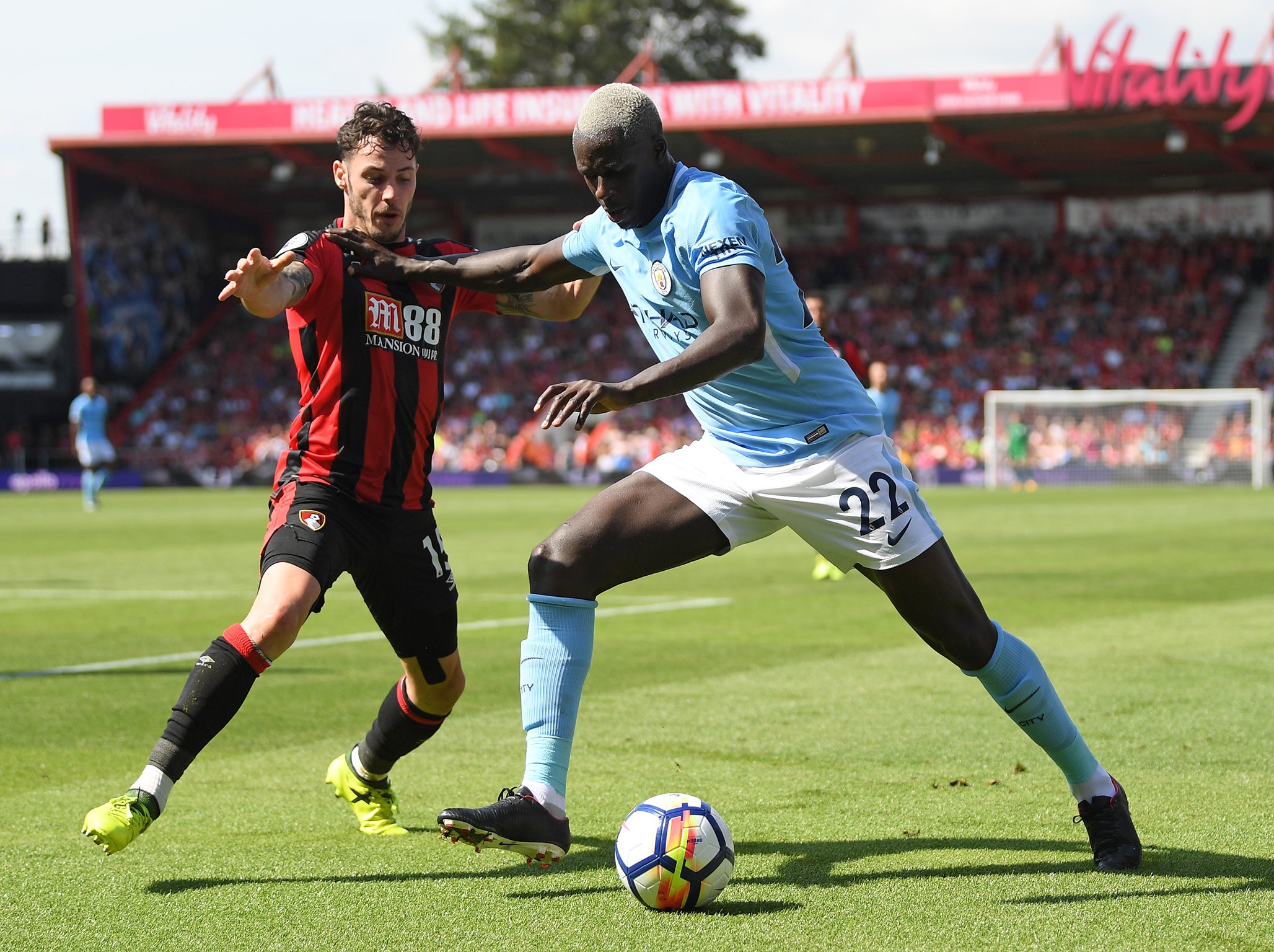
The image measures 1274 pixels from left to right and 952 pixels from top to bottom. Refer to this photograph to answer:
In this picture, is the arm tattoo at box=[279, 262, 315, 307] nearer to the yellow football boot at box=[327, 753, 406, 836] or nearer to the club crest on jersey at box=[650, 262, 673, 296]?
the club crest on jersey at box=[650, 262, 673, 296]

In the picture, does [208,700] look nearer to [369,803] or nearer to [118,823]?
[118,823]

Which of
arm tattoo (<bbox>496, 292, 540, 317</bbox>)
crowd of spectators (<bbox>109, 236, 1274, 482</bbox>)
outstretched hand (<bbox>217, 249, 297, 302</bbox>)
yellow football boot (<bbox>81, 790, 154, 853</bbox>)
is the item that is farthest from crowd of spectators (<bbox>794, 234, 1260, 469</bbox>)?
yellow football boot (<bbox>81, 790, 154, 853</bbox>)

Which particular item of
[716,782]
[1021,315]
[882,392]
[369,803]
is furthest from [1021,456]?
[369,803]

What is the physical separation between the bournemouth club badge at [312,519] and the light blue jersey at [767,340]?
1.16m

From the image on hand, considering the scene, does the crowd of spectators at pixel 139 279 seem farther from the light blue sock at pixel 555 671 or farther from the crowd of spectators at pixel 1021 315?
the light blue sock at pixel 555 671

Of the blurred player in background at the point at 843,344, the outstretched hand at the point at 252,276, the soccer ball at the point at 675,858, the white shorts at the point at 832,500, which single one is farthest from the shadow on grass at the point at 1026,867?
the blurred player in background at the point at 843,344

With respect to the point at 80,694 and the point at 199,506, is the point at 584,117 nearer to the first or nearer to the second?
the point at 80,694

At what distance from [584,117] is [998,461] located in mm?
31728

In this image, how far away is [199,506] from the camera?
28.2 meters

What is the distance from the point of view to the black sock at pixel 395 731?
4.74 m

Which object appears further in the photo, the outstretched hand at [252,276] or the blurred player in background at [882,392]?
the blurred player in background at [882,392]

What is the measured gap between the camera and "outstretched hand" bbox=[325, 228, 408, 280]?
4.71 metres

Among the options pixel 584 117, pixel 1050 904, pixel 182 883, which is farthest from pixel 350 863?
pixel 584 117

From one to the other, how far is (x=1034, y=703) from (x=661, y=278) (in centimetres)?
166
